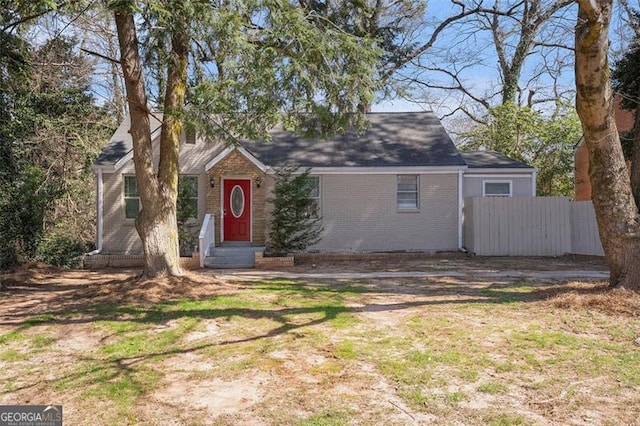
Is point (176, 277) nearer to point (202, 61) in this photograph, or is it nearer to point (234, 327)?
point (234, 327)

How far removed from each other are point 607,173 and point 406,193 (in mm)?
8975

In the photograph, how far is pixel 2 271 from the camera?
12.8m

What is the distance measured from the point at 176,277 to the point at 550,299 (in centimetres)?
679

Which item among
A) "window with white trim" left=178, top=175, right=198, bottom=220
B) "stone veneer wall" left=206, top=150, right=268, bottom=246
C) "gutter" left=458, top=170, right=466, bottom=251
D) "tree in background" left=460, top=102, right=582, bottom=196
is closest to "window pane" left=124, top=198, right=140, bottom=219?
"window with white trim" left=178, top=175, right=198, bottom=220

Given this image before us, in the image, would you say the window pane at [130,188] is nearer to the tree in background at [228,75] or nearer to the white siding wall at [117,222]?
the white siding wall at [117,222]

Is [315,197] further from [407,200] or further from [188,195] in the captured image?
[188,195]

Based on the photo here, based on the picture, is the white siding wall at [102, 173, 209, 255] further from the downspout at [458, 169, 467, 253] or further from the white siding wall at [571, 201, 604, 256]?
the white siding wall at [571, 201, 604, 256]

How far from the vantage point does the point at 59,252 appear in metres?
15.6

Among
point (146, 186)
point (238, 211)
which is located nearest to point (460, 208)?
point (238, 211)

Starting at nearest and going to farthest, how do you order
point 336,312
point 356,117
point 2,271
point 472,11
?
1. point 336,312
2. point 356,117
3. point 2,271
4. point 472,11

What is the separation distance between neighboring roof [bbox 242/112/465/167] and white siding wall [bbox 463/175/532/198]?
1.36 m

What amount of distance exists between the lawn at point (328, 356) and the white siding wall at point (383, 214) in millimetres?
7181

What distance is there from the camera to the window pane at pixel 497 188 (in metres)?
17.2

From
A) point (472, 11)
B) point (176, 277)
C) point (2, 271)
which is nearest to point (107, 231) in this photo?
point (2, 271)
